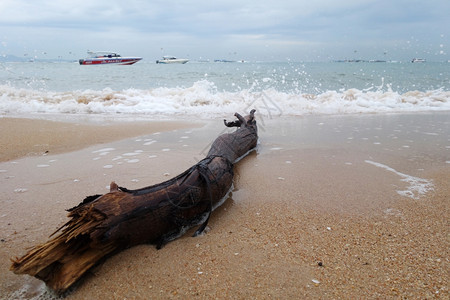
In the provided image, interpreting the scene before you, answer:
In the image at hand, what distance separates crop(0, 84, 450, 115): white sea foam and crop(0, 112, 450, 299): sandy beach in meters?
4.33

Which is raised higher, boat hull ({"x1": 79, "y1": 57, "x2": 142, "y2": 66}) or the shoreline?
boat hull ({"x1": 79, "y1": 57, "x2": 142, "y2": 66})

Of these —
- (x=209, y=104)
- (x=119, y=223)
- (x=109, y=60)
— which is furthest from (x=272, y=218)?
(x=109, y=60)

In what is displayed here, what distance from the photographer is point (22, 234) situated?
2.08 m

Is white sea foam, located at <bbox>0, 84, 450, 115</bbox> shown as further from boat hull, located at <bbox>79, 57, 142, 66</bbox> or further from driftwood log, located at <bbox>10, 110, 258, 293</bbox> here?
boat hull, located at <bbox>79, 57, 142, 66</bbox>

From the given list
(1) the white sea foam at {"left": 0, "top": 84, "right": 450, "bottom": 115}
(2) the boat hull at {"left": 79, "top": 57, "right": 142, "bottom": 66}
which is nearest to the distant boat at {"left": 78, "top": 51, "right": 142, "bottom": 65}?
(2) the boat hull at {"left": 79, "top": 57, "right": 142, "bottom": 66}

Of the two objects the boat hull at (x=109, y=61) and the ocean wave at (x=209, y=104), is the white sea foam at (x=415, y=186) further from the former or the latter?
the boat hull at (x=109, y=61)

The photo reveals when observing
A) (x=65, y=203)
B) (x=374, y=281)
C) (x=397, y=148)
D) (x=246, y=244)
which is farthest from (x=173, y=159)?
(x=397, y=148)

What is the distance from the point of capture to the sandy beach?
1.60m

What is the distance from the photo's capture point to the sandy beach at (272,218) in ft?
5.25

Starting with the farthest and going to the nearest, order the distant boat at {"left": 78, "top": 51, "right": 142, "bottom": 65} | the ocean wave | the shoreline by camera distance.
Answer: the distant boat at {"left": 78, "top": 51, "right": 142, "bottom": 65}
the ocean wave
the shoreline

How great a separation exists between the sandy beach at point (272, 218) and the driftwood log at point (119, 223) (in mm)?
98

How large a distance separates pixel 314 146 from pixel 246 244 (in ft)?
10.4

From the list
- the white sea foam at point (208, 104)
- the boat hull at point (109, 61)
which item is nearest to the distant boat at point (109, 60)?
the boat hull at point (109, 61)

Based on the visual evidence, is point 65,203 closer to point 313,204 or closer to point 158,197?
point 158,197
